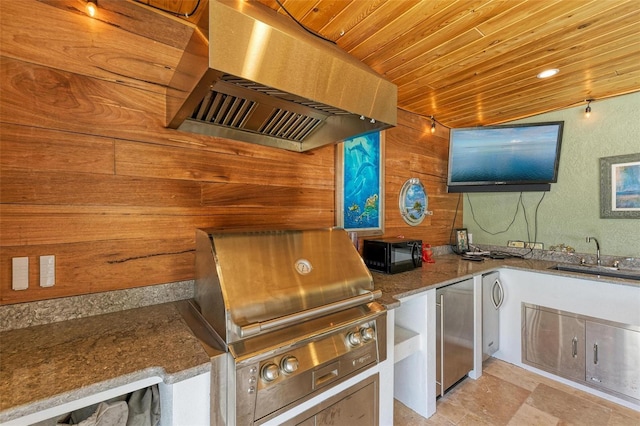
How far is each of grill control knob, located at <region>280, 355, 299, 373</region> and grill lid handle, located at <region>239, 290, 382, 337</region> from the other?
120 millimetres

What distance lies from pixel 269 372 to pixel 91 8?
173 cm

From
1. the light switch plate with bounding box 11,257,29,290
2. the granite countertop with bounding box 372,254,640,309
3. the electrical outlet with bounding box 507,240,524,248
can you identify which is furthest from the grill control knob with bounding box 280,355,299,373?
the electrical outlet with bounding box 507,240,524,248

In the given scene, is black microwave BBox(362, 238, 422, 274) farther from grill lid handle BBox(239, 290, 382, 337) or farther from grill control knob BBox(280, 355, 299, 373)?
grill control knob BBox(280, 355, 299, 373)

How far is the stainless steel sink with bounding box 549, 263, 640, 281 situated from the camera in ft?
7.45

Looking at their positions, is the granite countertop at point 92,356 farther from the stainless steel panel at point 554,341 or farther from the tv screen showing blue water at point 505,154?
the tv screen showing blue water at point 505,154

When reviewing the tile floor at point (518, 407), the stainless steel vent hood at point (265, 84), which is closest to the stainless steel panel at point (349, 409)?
the tile floor at point (518, 407)

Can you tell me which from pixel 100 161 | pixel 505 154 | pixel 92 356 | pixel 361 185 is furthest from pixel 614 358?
pixel 100 161

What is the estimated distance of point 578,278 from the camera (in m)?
2.18

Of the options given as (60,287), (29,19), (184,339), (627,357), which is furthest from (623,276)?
(29,19)

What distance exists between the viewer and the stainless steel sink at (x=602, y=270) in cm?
227

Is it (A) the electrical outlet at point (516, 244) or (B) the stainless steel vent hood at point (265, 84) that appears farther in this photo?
(A) the electrical outlet at point (516, 244)

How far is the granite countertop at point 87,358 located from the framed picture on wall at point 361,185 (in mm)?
1427

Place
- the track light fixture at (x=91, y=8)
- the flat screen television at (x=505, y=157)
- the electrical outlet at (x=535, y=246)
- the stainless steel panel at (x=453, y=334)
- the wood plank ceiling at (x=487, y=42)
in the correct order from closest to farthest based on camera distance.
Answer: the track light fixture at (x=91, y=8), the wood plank ceiling at (x=487, y=42), the stainless steel panel at (x=453, y=334), the flat screen television at (x=505, y=157), the electrical outlet at (x=535, y=246)

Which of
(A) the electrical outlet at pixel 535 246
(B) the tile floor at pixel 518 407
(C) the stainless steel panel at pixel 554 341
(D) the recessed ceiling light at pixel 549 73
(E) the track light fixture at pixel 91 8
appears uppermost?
(D) the recessed ceiling light at pixel 549 73
